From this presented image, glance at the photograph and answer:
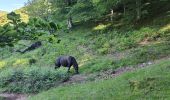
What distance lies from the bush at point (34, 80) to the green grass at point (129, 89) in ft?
9.87

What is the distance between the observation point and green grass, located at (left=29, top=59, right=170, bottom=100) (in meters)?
16.0

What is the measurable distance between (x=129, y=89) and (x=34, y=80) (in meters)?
9.39

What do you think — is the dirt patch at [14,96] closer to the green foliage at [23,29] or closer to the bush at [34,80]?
the bush at [34,80]

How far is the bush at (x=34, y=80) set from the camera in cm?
2419

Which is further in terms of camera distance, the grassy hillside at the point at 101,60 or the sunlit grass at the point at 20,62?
the sunlit grass at the point at 20,62

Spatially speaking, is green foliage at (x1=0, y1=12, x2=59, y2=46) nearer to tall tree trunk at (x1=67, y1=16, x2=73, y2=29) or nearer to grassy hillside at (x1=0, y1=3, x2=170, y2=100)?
grassy hillside at (x1=0, y1=3, x2=170, y2=100)

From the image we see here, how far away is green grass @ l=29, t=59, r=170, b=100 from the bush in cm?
301

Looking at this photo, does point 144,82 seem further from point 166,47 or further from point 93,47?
point 93,47

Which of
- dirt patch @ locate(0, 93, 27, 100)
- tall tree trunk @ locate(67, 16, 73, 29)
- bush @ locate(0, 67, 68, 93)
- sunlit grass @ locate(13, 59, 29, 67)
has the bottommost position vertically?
sunlit grass @ locate(13, 59, 29, 67)

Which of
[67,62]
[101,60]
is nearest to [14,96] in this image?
[67,62]

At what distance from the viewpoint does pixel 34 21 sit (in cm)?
812

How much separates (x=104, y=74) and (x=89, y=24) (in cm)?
2324

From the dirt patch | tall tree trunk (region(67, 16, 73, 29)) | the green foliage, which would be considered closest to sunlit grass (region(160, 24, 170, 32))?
the dirt patch

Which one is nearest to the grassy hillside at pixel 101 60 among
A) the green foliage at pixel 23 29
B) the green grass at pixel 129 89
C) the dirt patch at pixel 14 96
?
the green grass at pixel 129 89
